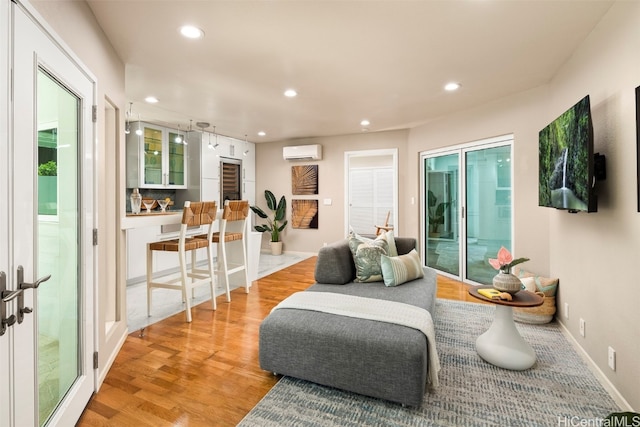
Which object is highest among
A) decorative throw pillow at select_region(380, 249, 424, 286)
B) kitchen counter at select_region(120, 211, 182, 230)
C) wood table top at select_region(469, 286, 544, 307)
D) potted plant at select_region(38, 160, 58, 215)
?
potted plant at select_region(38, 160, 58, 215)

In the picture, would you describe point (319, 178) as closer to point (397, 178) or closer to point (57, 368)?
point (397, 178)

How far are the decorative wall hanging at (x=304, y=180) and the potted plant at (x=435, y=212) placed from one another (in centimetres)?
236

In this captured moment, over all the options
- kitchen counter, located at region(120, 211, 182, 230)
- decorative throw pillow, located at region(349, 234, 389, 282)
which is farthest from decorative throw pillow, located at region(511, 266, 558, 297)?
kitchen counter, located at region(120, 211, 182, 230)

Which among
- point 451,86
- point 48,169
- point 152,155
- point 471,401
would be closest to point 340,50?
point 451,86

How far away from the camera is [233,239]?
3998mm

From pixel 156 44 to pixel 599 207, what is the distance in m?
3.41

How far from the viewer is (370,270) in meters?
3.03

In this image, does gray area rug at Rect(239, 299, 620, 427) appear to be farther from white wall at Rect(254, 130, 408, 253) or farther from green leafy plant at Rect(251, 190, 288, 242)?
green leafy plant at Rect(251, 190, 288, 242)

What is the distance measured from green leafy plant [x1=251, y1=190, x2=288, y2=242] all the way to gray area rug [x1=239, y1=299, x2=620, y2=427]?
4938 millimetres

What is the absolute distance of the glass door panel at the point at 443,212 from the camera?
4.88 m

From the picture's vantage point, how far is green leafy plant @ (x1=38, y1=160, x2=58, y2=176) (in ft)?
4.87

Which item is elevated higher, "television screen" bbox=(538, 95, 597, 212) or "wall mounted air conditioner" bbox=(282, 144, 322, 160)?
"wall mounted air conditioner" bbox=(282, 144, 322, 160)

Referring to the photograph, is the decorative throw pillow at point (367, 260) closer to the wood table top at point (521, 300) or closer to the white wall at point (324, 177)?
the wood table top at point (521, 300)

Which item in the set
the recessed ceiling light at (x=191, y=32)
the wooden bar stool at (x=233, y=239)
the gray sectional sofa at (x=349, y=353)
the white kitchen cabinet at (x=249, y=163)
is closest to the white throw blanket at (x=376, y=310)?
the gray sectional sofa at (x=349, y=353)
